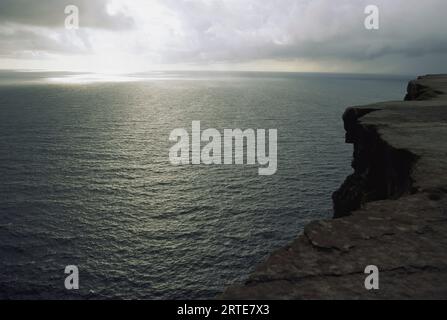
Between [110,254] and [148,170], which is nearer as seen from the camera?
[110,254]

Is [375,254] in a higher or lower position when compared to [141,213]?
higher

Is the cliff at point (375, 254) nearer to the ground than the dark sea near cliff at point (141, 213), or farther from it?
farther from it

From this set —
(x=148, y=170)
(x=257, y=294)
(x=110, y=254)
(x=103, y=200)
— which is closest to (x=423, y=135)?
(x=257, y=294)

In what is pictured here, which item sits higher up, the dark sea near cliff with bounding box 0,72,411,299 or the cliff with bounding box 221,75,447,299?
the cliff with bounding box 221,75,447,299

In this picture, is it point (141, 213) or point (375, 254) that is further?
point (141, 213)

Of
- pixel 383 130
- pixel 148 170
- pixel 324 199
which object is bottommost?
pixel 324 199

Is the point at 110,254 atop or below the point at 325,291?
below

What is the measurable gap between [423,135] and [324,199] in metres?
38.1

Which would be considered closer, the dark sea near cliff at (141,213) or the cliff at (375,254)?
the cliff at (375,254)

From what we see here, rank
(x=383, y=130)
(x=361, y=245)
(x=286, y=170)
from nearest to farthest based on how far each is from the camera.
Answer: (x=361, y=245) < (x=383, y=130) < (x=286, y=170)

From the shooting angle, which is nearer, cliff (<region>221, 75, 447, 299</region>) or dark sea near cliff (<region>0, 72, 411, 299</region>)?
cliff (<region>221, 75, 447, 299</region>)

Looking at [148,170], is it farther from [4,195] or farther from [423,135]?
[423,135]

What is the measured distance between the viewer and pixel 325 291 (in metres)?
7.45

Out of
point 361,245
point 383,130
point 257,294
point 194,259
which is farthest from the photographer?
point 194,259
